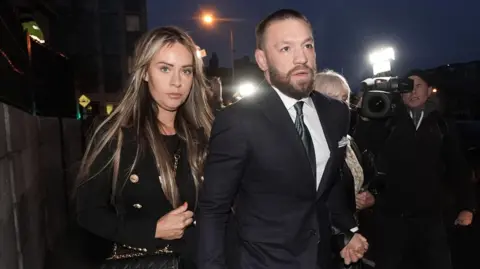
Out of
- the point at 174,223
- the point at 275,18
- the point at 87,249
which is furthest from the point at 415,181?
the point at 87,249

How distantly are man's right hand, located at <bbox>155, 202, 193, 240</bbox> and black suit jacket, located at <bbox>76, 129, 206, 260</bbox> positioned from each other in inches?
1.5

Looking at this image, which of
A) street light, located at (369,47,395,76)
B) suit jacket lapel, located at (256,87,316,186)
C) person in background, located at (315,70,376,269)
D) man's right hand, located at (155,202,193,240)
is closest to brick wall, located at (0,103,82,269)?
man's right hand, located at (155,202,193,240)

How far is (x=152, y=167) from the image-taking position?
2.51 m

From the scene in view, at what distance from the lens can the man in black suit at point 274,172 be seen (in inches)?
90.5

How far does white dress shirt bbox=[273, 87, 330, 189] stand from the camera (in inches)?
95.2

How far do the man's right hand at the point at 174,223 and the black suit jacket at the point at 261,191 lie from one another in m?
0.08

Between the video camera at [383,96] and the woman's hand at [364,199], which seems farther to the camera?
the video camera at [383,96]

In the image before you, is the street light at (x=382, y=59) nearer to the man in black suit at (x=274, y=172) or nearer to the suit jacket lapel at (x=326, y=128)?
the suit jacket lapel at (x=326, y=128)

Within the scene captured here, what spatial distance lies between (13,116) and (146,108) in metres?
2.04

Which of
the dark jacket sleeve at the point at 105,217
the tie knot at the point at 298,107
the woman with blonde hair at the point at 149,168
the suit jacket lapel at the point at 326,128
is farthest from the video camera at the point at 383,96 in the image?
the dark jacket sleeve at the point at 105,217

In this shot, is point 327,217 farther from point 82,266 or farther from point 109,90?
point 109,90

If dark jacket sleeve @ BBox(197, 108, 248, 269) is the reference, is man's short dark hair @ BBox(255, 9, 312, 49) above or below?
above

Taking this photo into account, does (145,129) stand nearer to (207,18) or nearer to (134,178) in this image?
(134,178)

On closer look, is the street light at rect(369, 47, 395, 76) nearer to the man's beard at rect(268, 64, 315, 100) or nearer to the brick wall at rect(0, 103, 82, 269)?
the man's beard at rect(268, 64, 315, 100)
